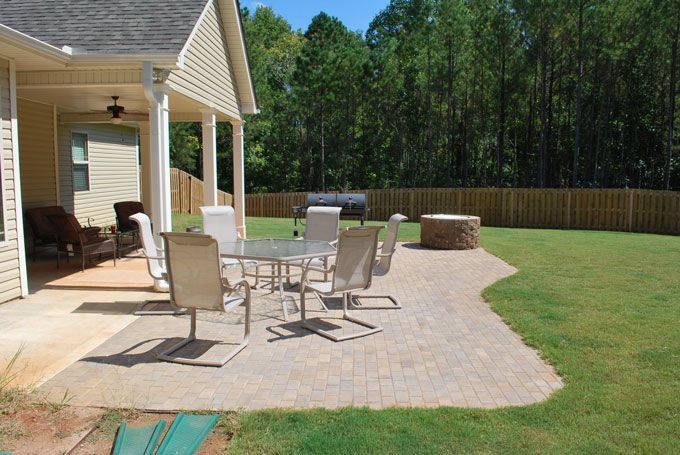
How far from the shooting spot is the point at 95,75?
718 centimetres

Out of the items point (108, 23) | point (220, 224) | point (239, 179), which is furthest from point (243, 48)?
point (220, 224)

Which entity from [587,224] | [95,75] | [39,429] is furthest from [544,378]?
[587,224]

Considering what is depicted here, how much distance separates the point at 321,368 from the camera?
4.50 metres

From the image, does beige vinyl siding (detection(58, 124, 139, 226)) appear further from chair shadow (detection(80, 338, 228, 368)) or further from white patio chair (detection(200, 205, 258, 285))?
chair shadow (detection(80, 338, 228, 368))

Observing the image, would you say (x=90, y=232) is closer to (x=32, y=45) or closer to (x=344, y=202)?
(x=32, y=45)

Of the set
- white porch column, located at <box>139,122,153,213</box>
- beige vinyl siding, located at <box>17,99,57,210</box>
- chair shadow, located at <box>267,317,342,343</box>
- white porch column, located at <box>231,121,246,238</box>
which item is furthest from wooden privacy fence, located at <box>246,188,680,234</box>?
chair shadow, located at <box>267,317,342,343</box>

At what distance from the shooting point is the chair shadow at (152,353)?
4.62m

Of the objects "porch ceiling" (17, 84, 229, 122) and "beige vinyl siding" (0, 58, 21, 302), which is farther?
"porch ceiling" (17, 84, 229, 122)

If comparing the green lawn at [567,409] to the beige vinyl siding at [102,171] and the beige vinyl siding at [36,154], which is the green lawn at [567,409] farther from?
the beige vinyl siding at [102,171]

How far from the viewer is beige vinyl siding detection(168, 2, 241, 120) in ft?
28.5

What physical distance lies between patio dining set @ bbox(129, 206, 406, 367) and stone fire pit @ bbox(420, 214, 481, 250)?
4136mm

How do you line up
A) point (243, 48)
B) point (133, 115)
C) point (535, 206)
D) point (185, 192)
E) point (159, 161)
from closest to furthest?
1. point (159, 161)
2. point (243, 48)
3. point (133, 115)
4. point (185, 192)
5. point (535, 206)

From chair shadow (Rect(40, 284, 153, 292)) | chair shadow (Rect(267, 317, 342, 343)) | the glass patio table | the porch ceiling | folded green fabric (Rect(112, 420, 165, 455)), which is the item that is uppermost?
the porch ceiling

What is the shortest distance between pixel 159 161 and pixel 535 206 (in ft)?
57.7
